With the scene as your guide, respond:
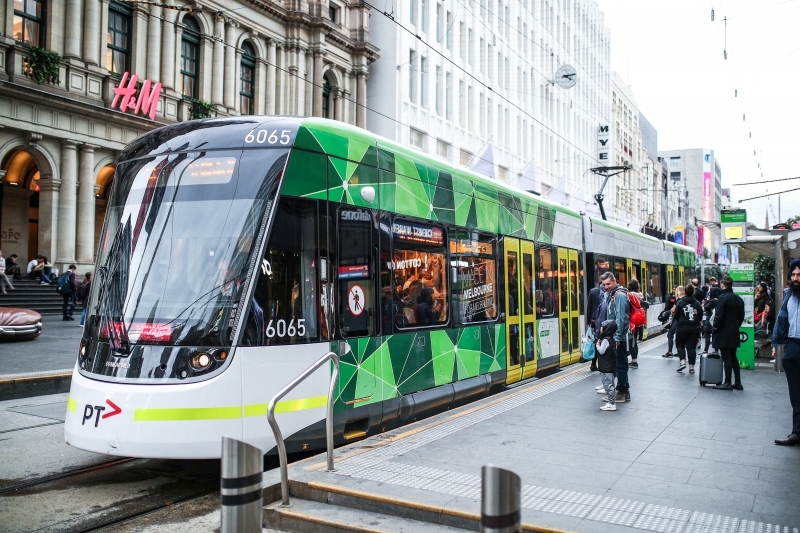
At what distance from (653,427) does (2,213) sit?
28492mm

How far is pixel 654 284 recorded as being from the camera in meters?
25.1

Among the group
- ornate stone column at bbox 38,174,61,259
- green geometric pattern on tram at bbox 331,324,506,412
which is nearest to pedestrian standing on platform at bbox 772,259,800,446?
green geometric pattern on tram at bbox 331,324,506,412

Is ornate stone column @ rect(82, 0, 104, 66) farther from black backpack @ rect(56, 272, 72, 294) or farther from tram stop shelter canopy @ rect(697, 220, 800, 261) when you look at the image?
tram stop shelter canopy @ rect(697, 220, 800, 261)

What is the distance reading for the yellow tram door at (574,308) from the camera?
616 inches

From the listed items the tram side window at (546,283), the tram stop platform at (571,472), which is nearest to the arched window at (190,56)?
the tram side window at (546,283)

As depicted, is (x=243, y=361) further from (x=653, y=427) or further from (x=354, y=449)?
(x=653, y=427)

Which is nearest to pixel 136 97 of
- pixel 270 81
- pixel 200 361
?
pixel 270 81

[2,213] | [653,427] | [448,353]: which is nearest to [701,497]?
[653,427]

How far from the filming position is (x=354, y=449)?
7.23 m

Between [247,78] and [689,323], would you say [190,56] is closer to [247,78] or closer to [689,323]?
[247,78]

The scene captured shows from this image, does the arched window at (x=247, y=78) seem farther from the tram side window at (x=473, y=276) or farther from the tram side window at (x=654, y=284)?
the tram side window at (x=473, y=276)

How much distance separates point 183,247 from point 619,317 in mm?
6126

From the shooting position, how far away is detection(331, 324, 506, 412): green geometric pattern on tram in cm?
788

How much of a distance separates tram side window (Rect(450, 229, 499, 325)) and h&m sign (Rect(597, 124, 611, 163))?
188 ft
